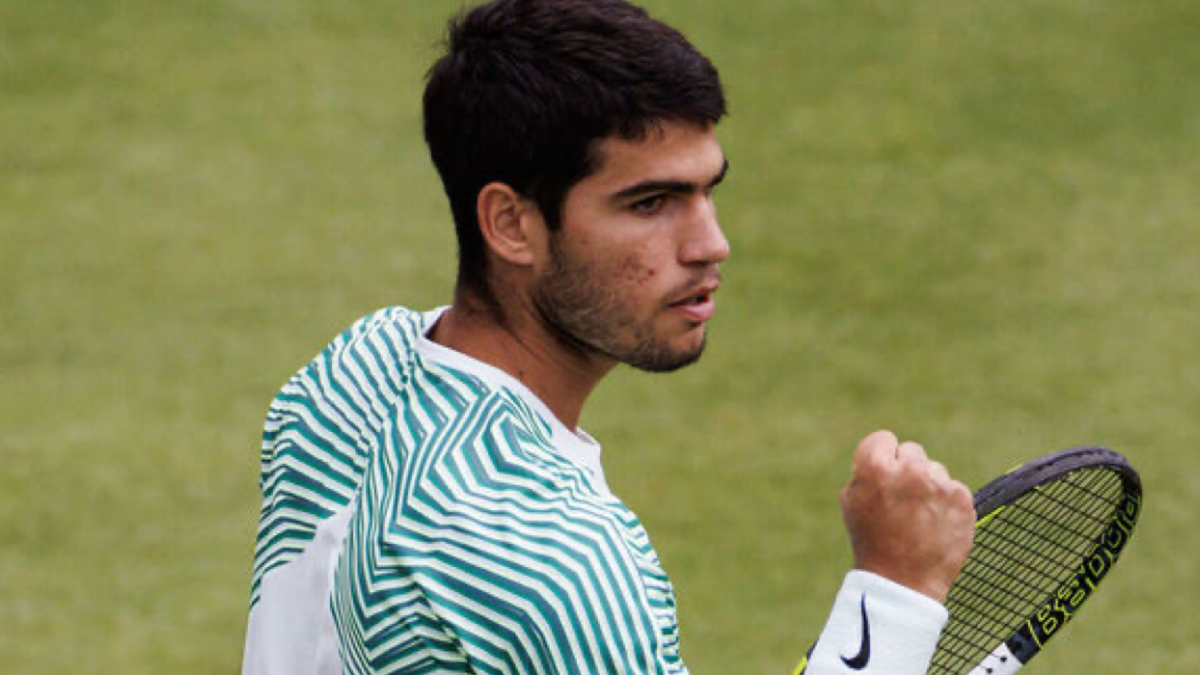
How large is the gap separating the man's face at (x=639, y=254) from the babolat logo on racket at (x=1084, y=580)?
1366 millimetres

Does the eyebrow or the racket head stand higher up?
the eyebrow

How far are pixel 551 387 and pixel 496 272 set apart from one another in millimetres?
224

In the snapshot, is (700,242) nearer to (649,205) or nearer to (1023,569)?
(649,205)

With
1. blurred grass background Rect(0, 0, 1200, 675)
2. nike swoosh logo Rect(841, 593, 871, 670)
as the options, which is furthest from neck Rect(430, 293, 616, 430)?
blurred grass background Rect(0, 0, 1200, 675)

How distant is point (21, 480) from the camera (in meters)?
8.86

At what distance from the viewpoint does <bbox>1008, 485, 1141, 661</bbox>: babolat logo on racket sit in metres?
4.89

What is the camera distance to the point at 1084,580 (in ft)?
16.2

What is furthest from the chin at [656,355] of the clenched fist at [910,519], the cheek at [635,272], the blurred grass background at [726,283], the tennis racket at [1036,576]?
the blurred grass background at [726,283]

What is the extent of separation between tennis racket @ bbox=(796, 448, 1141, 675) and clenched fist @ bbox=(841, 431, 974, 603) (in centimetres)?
104

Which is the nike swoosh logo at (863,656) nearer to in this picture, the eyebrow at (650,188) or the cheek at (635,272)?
the cheek at (635,272)

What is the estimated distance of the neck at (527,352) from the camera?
152 inches

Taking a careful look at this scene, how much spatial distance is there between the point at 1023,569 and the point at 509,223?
1.64 m

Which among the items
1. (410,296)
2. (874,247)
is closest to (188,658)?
(410,296)

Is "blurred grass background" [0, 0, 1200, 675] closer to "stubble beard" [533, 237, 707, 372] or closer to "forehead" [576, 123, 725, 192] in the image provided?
"stubble beard" [533, 237, 707, 372]
